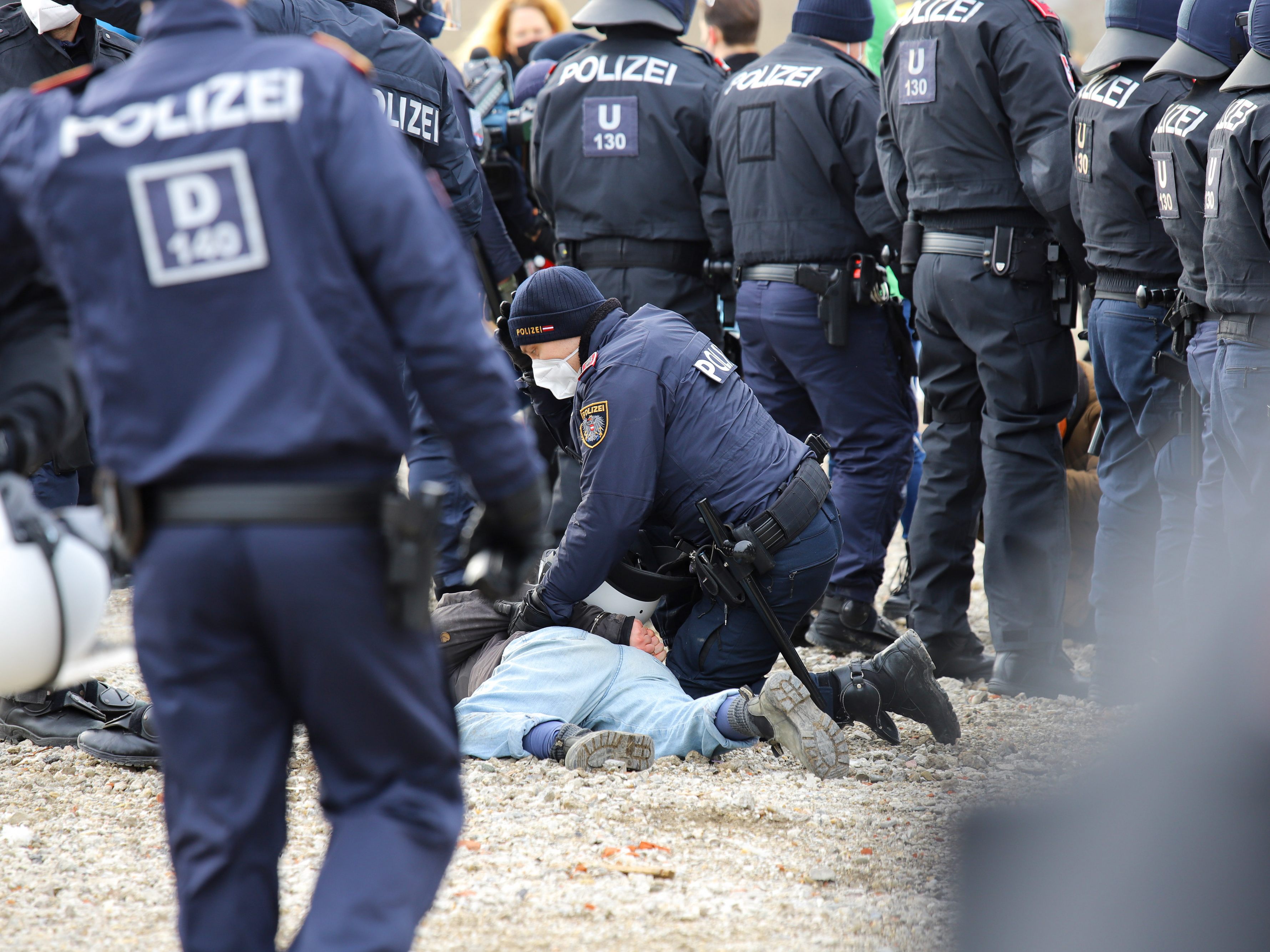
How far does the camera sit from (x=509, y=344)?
452 centimetres

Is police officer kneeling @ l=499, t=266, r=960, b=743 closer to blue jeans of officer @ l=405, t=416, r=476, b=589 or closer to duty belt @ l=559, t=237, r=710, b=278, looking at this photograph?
blue jeans of officer @ l=405, t=416, r=476, b=589

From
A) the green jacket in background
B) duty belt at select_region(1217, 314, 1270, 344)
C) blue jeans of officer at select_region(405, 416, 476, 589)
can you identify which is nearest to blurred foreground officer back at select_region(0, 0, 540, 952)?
duty belt at select_region(1217, 314, 1270, 344)

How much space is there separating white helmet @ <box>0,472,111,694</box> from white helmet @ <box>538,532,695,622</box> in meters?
1.92

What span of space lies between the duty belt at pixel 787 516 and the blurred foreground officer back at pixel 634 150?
1.81 m

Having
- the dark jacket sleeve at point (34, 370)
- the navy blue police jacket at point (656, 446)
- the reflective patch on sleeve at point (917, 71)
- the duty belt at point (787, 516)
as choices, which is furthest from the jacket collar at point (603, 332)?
the dark jacket sleeve at point (34, 370)

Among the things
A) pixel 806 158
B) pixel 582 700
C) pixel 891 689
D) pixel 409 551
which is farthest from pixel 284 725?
pixel 806 158

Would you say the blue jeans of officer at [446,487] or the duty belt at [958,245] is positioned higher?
the duty belt at [958,245]

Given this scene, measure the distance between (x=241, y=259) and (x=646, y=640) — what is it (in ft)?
8.40

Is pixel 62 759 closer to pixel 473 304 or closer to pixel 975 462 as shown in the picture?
pixel 473 304

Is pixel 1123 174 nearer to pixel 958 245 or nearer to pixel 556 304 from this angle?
pixel 958 245

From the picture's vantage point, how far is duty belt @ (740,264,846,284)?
17.6 ft

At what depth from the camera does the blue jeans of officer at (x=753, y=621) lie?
4.18 m

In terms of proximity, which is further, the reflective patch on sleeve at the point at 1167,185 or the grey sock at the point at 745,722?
the reflective patch on sleeve at the point at 1167,185

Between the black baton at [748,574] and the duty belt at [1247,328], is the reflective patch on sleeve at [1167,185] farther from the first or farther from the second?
the black baton at [748,574]
